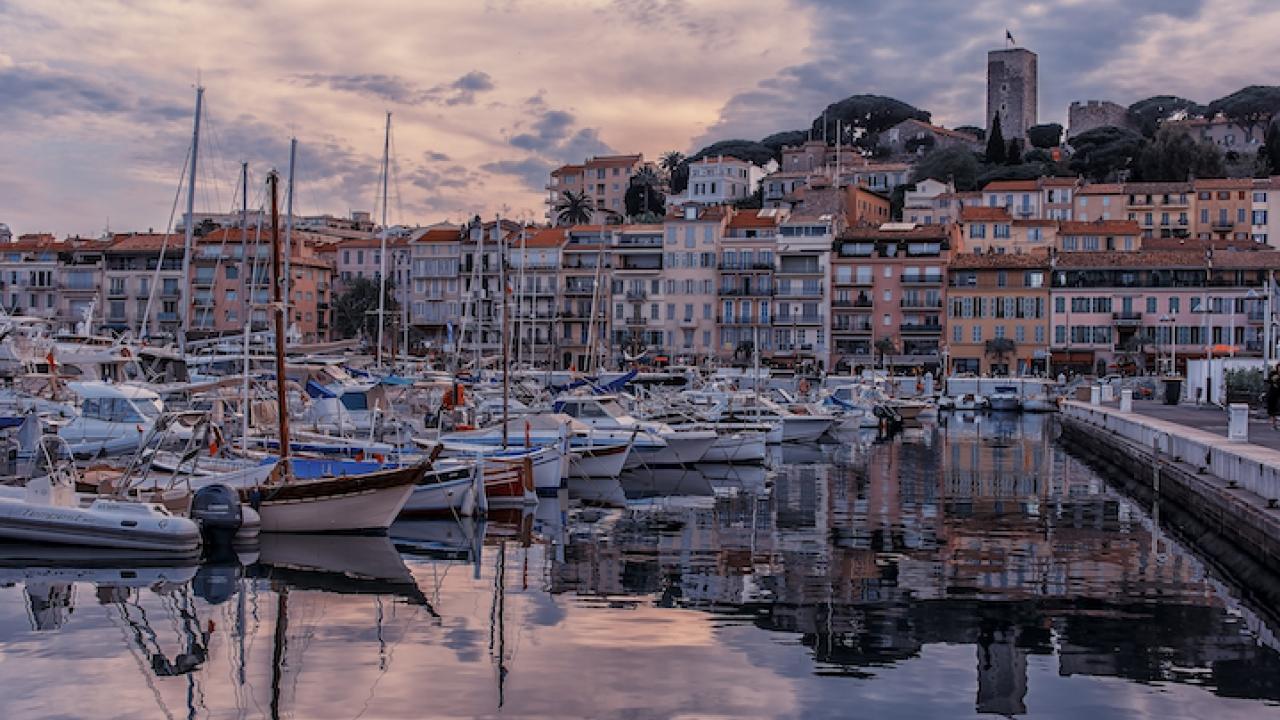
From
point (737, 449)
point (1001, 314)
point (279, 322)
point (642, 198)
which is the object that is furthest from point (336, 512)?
point (642, 198)

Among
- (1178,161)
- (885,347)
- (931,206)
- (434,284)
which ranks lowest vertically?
(885,347)

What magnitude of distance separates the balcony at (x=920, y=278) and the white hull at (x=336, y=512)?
257 ft

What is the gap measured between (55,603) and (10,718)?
6.09 m

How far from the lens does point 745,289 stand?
103 m

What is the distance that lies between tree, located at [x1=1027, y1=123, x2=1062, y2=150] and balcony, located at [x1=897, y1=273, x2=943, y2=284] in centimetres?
8914

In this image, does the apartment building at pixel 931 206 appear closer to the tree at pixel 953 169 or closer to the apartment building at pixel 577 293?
the tree at pixel 953 169

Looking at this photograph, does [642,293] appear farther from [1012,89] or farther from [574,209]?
[1012,89]

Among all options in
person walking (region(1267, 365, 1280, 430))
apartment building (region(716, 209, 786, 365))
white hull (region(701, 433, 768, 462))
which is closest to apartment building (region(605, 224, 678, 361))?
apartment building (region(716, 209, 786, 365))

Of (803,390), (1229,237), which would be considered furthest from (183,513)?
(1229,237)

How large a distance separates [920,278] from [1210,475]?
71.3m

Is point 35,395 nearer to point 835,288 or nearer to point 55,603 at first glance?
point 55,603

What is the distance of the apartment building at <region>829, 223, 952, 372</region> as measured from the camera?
101 metres

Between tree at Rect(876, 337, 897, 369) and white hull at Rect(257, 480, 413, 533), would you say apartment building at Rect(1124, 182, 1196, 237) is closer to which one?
tree at Rect(876, 337, 897, 369)

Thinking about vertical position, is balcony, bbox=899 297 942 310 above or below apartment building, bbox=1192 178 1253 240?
below
